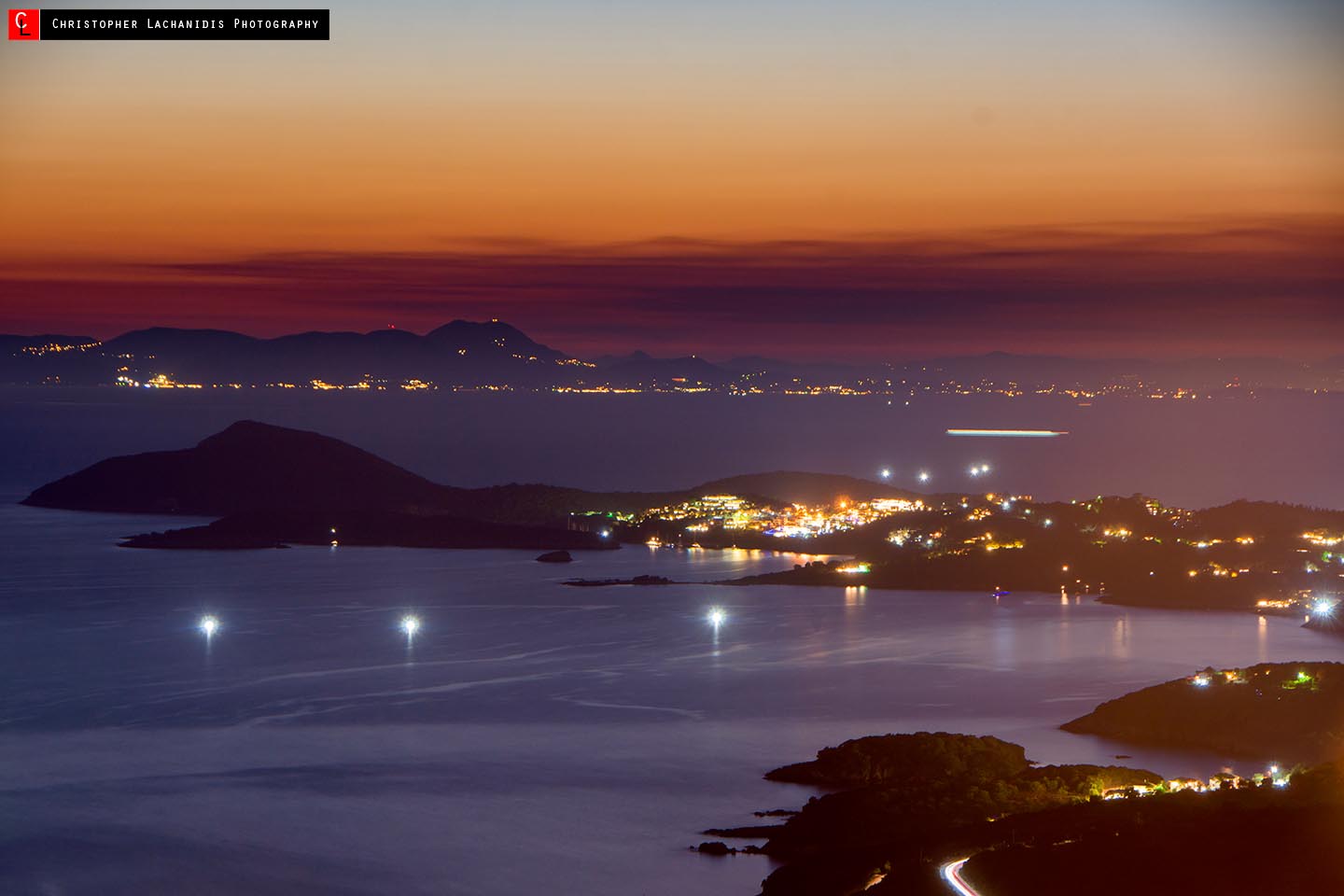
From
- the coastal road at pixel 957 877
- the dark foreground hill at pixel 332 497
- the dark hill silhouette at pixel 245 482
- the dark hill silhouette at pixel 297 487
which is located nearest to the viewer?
the coastal road at pixel 957 877

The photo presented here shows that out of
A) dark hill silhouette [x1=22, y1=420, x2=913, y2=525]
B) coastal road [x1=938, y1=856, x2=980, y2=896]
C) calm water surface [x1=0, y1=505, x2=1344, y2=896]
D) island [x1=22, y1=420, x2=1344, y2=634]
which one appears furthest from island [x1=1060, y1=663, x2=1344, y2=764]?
dark hill silhouette [x1=22, y1=420, x2=913, y2=525]

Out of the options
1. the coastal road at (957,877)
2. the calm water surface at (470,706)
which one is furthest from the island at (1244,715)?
the coastal road at (957,877)

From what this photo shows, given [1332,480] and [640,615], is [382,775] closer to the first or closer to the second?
[640,615]

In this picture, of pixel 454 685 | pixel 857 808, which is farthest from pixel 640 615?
pixel 857 808

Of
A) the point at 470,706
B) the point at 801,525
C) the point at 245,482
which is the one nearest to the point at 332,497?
the point at 245,482

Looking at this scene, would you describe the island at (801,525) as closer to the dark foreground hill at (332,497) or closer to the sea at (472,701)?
the dark foreground hill at (332,497)

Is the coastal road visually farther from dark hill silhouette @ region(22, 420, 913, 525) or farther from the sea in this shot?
dark hill silhouette @ region(22, 420, 913, 525)
